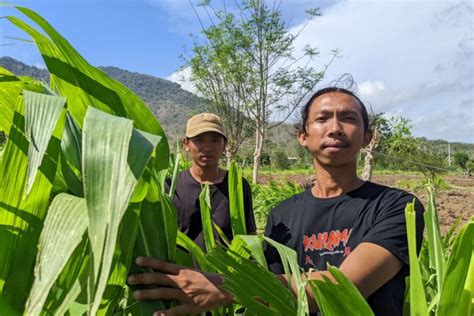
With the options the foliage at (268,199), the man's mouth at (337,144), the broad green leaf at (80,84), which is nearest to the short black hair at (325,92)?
the man's mouth at (337,144)

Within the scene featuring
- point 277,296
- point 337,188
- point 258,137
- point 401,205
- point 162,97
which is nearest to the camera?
point 277,296

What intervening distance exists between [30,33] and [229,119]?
15.3 meters

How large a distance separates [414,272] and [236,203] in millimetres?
461

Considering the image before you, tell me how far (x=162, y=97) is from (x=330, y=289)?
343ft

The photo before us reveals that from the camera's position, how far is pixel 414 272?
0.62 metres

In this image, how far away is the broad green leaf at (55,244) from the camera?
1.53 ft

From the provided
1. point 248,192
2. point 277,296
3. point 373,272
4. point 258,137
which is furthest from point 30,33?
point 258,137

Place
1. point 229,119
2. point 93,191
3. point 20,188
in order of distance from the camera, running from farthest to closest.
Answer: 1. point 229,119
2. point 20,188
3. point 93,191

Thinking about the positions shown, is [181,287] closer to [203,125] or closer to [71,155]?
[71,155]

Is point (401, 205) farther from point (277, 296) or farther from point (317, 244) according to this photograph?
point (277, 296)

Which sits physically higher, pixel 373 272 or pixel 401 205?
pixel 401 205

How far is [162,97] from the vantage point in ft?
339

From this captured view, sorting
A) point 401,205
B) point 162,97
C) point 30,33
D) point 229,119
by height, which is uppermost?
point 162,97

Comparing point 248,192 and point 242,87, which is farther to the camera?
point 242,87
